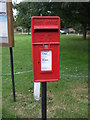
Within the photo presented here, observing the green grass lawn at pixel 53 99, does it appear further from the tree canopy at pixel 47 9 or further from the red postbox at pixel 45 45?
the tree canopy at pixel 47 9

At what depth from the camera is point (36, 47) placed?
204 cm

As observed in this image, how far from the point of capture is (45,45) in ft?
6.72

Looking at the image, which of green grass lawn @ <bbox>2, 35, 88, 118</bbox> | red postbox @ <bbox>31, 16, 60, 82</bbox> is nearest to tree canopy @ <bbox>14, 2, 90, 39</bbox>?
green grass lawn @ <bbox>2, 35, 88, 118</bbox>

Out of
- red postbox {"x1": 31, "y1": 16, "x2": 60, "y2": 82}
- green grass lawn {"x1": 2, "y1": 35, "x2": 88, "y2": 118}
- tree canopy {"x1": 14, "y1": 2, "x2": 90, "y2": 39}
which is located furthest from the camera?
tree canopy {"x1": 14, "y1": 2, "x2": 90, "y2": 39}

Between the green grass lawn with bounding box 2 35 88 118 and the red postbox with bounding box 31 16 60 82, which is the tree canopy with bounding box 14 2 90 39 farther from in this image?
the red postbox with bounding box 31 16 60 82

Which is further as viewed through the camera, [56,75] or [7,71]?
[7,71]

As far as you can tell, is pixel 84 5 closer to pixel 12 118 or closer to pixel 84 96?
pixel 84 96

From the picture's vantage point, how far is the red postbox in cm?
203

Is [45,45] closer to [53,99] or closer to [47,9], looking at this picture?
[53,99]

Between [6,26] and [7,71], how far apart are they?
313 centimetres

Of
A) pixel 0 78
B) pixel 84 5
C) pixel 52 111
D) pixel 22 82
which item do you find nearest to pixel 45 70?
pixel 52 111

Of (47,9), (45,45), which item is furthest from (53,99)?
(47,9)

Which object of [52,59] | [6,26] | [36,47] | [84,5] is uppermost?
[84,5]

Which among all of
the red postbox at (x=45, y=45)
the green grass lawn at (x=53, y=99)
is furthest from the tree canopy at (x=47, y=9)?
the red postbox at (x=45, y=45)
